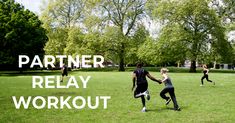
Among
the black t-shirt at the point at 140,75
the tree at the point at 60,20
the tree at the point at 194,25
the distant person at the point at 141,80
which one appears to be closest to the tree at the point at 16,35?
the tree at the point at 60,20

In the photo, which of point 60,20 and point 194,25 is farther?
point 60,20

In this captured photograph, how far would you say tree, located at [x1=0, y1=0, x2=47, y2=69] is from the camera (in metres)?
51.9

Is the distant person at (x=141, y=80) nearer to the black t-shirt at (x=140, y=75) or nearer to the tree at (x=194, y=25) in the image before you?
the black t-shirt at (x=140, y=75)

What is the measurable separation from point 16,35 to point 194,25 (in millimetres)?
28964

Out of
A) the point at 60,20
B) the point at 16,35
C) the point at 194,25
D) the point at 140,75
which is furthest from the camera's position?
the point at 60,20

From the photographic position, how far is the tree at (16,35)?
51875 mm

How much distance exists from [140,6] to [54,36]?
672 inches

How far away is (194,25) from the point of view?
65000 millimetres

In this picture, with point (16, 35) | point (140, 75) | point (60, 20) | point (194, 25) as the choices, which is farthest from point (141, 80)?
point (60, 20)

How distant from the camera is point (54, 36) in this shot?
74.8 m

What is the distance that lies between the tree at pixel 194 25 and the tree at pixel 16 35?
67.6 ft

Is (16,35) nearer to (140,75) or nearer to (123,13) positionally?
(123,13)

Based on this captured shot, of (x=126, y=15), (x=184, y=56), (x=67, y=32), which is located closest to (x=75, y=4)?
(x=67, y=32)

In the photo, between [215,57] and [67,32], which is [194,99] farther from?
[67,32]
